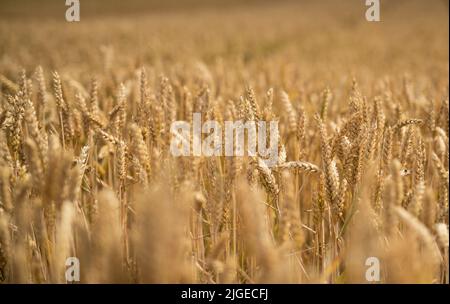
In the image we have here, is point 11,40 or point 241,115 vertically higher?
point 11,40

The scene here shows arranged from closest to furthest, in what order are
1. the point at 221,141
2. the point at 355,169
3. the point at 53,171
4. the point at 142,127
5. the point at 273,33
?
the point at 53,171 → the point at 355,169 → the point at 221,141 → the point at 142,127 → the point at 273,33

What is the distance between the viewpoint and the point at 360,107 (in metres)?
1.39

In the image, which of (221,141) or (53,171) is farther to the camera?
(221,141)

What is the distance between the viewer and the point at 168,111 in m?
1.61

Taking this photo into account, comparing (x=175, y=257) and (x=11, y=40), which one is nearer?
(x=175, y=257)

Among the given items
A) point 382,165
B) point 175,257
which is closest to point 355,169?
point 382,165

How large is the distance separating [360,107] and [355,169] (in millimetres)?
273

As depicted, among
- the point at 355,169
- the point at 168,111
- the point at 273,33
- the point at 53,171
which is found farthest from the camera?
the point at 273,33

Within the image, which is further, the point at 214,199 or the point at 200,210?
the point at 200,210

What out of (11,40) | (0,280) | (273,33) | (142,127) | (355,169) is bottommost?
(0,280)

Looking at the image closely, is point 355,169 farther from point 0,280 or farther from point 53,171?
point 0,280

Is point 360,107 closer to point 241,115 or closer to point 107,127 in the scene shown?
point 241,115

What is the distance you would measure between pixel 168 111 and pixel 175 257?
0.95 metres

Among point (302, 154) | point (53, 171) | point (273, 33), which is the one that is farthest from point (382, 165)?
point (273, 33)
